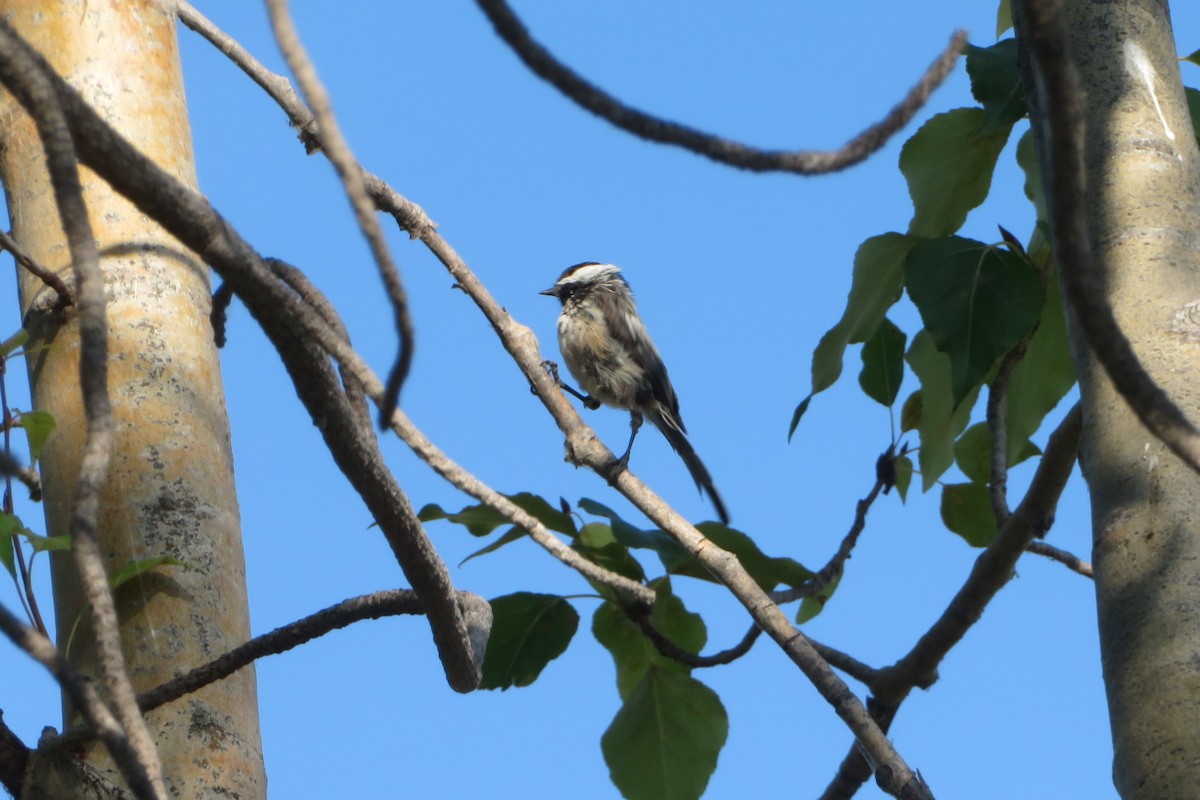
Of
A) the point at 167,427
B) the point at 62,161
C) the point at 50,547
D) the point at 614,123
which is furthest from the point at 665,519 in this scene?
the point at 62,161

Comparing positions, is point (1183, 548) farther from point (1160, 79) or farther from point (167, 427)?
point (167, 427)

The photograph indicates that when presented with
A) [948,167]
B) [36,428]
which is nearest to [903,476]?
[948,167]

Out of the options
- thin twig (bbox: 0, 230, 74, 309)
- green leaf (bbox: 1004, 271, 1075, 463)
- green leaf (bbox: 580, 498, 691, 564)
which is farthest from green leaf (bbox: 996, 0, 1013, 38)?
thin twig (bbox: 0, 230, 74, 309)

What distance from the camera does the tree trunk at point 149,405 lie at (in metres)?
1.85

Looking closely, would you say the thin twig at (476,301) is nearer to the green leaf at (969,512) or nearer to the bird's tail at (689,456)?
the green leaf at (969,512)

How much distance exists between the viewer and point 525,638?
9.75 ft

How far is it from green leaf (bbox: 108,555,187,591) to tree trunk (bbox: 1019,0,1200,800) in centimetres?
118

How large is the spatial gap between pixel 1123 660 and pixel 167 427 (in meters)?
1.36

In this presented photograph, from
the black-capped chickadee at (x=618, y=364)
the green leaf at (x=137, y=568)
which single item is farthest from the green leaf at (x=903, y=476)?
the black-capped chickadee at (x=618, y=364)

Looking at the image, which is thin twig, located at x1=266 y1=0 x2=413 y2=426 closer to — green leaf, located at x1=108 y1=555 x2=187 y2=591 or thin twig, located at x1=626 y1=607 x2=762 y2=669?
green leaf, located at x1=108 y1=555 x2=187 y2=591

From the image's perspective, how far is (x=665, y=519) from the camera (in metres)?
2.26

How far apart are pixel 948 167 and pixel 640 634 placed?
1.20 metres

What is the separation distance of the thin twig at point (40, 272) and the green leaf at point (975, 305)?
4.53 feet

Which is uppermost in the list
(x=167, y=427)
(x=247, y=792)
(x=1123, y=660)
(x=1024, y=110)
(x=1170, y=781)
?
(x=1024, y=110)
